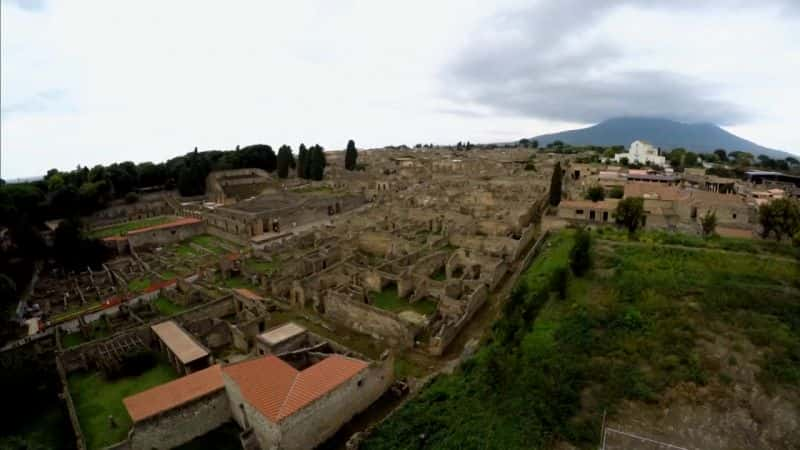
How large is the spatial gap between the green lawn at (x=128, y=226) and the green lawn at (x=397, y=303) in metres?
29.7

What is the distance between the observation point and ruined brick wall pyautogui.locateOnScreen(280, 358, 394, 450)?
11391mm

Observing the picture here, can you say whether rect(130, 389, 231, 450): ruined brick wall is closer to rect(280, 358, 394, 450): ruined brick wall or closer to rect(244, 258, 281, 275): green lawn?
rect(280, 358, 394, 450): ruined brick wall

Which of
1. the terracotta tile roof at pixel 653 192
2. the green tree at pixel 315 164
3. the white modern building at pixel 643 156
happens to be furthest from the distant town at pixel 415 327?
the white modern building at pixel 643 156

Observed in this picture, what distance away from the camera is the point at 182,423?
1243 centimetres

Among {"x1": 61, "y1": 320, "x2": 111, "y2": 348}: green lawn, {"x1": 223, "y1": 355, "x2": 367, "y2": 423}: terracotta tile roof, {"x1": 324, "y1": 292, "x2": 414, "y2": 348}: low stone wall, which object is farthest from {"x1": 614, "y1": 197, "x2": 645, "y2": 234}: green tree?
{"x1": 61, "y1": 320, "x2": 111, "y2": 348}: green lawn

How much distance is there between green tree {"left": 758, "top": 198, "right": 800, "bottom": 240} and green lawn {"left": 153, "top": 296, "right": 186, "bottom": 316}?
112ft

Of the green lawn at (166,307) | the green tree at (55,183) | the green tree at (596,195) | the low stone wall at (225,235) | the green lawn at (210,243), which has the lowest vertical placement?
the green lawn at (166,307)

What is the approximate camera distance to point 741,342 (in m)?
12.8

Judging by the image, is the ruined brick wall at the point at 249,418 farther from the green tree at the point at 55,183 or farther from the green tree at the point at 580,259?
the green tree at the point at 55,183

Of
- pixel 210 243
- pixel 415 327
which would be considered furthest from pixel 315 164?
pixel 415 327

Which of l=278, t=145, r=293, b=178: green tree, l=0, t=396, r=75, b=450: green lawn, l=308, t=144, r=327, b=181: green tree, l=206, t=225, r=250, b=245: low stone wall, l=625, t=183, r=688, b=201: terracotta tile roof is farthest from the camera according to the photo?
l=278, t=145, r=293, b=178: green tree

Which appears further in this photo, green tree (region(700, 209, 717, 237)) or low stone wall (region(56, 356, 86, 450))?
green tree (region(700, 209, 717, 237))

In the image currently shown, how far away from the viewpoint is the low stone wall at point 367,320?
56.8 ft

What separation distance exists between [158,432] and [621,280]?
1873 centimetres
